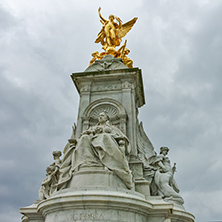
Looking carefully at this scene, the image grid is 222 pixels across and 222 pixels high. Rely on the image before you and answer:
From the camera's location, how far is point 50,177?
11047 mm

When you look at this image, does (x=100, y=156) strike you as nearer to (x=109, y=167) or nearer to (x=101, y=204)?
(x=109, y=167)

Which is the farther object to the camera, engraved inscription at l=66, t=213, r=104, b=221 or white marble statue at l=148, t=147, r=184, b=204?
white marble statue at l=148, t=147, r=184, b=204

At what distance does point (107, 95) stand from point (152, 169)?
4.29 metres

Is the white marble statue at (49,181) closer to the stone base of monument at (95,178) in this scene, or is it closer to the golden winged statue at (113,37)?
the stone base of monument at (95,178)

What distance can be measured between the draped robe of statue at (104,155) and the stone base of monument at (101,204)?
207 millimetres

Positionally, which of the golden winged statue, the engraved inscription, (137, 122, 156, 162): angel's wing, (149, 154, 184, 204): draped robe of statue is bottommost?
the engraved inscription

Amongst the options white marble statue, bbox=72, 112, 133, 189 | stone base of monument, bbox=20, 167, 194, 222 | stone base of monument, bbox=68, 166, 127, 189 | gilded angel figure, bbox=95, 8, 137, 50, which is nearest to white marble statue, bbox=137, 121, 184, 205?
stone base of monument, bbox=20, 167, 194, 222

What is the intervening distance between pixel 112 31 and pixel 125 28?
1.24m

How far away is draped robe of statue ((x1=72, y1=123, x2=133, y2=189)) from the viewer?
29.3 feet

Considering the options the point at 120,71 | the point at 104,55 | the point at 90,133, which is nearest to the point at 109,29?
the point at 104,55

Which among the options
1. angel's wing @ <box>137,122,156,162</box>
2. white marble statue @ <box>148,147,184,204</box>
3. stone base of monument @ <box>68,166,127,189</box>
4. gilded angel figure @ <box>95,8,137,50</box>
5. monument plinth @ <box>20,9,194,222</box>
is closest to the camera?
monument plinth @ <box>20,9,194,222</box>

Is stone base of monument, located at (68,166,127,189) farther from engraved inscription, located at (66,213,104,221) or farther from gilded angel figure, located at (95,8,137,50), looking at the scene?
gilded angel figure, located at (95,8,137,50)

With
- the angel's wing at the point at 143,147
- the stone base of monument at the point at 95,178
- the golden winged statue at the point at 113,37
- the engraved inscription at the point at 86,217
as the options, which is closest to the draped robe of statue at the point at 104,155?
the stone base of monument at the point at 95,178

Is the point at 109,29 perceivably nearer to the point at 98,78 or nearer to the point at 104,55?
the point at 104,55
